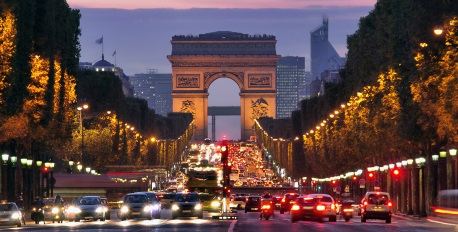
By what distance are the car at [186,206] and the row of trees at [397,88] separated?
13.4 meters

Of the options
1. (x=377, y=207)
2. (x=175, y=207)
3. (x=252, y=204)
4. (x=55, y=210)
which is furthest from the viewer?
(x=252, y=204)

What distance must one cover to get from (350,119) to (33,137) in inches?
1360

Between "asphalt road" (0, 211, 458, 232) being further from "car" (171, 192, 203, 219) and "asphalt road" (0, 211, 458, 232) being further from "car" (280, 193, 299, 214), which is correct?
"car" (280, 193, 299, 214)

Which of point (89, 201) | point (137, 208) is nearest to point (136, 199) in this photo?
point (137, 208)

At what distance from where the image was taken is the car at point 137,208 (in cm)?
8250

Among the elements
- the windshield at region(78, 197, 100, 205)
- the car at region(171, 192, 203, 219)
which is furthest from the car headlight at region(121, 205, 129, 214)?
the car at region(171, 192, 203, 219)

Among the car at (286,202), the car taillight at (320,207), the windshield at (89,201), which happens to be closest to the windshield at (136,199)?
the windshield at (89,201)

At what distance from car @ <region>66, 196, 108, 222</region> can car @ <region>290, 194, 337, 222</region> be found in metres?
→ 11.5

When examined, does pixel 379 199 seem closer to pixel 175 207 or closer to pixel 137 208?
pixel 175 207

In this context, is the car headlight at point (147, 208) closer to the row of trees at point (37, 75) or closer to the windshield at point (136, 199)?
the windshield at point (136, 199)

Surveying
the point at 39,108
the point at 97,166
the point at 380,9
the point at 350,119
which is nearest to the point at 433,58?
the point at 39,108

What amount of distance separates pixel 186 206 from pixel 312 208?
11075 millimetres

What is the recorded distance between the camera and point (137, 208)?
82.7 m

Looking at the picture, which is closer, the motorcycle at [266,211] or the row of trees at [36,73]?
the row of trees at [36,73]
